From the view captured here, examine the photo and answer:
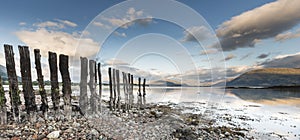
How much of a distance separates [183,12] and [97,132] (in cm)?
1065

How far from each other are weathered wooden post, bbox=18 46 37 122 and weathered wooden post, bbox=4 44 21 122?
0.79 ft

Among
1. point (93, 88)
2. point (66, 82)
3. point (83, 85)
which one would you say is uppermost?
point (66, 82)

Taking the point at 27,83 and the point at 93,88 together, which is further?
the point at 93,88

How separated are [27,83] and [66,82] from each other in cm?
147

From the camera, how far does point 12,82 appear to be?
6367mm

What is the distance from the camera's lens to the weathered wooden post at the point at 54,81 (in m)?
7.29

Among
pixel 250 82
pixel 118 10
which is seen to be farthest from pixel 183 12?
pixel 250 82

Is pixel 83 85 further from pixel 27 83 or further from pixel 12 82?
pixel 12 82

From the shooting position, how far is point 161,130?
816 centimetres

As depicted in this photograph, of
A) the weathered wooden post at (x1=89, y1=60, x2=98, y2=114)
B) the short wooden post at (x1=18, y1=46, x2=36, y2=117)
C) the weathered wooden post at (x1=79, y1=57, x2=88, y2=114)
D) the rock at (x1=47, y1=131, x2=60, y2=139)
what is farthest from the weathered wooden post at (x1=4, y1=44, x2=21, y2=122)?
the weathered wooden post at (x1=89, y1=60, x2=98, y2=114)

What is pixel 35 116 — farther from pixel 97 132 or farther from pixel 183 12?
pixel 183 12

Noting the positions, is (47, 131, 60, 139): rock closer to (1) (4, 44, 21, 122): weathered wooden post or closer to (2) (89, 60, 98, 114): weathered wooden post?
(1) (4, 44, 21, 122): weathered wooden post

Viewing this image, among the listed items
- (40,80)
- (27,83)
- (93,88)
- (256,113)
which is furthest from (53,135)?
(256,113)

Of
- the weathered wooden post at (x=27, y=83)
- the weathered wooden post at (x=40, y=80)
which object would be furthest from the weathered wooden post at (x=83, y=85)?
the weathered wooden post at (x=27, y=83)
